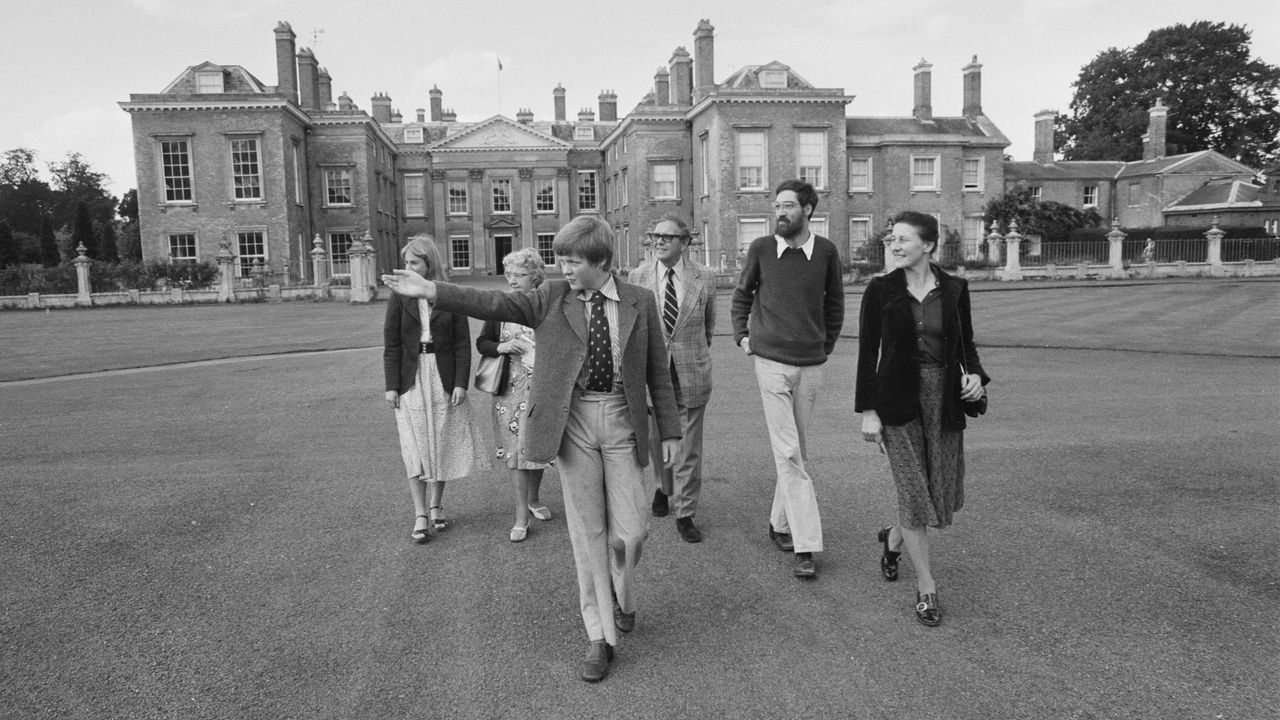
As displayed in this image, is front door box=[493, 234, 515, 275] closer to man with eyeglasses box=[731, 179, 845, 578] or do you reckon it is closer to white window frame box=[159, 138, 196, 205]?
white window frame box=[159, 138, 196, 205]

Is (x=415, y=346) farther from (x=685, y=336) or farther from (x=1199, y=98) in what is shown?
(x=1199, y=98)

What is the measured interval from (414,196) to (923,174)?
31306 mm

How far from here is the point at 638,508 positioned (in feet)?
12.9

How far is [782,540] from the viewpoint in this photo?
515 centimetres

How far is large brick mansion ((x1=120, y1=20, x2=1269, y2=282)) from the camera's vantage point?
38438 mm

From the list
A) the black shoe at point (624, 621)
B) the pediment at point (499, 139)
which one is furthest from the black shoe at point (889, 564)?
the pediment at point (499, 139)

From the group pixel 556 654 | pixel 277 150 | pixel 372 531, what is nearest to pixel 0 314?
pixel 277 150

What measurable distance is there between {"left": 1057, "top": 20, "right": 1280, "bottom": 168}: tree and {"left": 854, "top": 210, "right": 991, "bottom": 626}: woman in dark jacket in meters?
73.4

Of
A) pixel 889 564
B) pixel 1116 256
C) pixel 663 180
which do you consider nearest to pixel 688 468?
pixel 889 564

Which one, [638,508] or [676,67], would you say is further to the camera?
[676,67]

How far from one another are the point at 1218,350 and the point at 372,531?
13147mm

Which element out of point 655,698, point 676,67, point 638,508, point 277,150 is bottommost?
point 655,698

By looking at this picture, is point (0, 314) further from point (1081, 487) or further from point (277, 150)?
point (1081, 487)

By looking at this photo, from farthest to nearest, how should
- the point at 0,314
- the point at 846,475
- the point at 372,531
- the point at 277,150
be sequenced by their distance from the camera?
1. the point at 277,150
2. the point at 0,314
3. the point at 846,475
4. the point at 372,531
